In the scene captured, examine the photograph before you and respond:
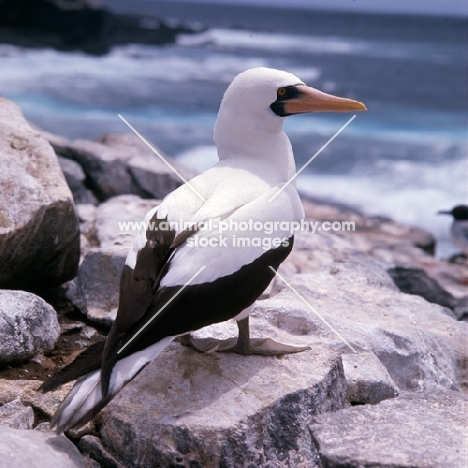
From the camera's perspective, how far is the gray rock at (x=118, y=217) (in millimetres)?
4965

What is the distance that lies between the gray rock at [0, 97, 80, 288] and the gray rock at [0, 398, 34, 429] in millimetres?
1088

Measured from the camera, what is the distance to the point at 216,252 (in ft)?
8.93

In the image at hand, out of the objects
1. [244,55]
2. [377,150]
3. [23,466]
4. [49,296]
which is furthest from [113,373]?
[244,55]

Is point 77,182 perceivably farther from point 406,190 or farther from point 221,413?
point 406,190

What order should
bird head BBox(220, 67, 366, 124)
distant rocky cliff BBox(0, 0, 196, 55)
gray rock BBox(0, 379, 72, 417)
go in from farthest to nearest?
1. distant rocky cliff BBox(0, 0, 196, 55)
2. bird head BBox(220, 67, 366, 124)
3. gray rock BBox(0, 379, 72, 417)

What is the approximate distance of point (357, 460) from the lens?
231cm

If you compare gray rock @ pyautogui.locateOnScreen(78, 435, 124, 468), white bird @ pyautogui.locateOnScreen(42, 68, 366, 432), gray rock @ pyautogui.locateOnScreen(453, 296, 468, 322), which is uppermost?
white bird @ pyautogui.locateOnScreen(42, 68, 366, 432)

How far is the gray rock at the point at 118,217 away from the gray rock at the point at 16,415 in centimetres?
181

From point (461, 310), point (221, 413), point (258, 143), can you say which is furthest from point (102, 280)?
point (461, 310)

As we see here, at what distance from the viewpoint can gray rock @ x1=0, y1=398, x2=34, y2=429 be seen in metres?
2.75

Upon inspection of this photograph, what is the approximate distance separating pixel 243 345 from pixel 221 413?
0.49 m

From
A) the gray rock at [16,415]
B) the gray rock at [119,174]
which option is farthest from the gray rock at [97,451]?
the gray rock at [119,174]

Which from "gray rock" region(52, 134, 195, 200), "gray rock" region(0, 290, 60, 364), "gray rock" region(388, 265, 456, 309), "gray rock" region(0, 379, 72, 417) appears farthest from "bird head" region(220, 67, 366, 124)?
"gray rock" region(52, 134, 195, 200)

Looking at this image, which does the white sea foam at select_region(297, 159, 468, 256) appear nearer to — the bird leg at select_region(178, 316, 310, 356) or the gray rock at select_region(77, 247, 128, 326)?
the gray rock at select_region(77, 247, 128, 326)
